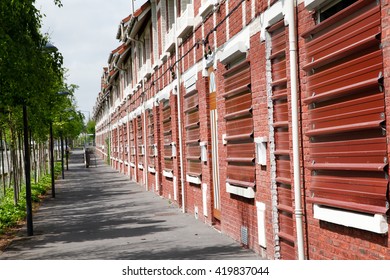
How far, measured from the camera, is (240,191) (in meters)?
10.4

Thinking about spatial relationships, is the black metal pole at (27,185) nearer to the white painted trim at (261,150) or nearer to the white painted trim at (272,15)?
the white painted trim at (261,150)

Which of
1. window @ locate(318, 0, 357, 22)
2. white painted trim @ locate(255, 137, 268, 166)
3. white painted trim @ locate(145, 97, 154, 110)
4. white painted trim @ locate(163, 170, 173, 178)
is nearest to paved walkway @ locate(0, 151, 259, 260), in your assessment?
white painted trim @ locate(163, 170, 173, 178)

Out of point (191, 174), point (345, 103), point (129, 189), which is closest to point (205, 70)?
point (191, 174)

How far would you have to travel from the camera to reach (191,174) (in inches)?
611

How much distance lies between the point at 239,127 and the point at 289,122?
110 inches

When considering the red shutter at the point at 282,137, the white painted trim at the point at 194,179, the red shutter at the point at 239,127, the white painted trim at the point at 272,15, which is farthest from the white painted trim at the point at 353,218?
the white painted trim at the point at 194,179

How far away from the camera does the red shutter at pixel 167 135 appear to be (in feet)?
62.8

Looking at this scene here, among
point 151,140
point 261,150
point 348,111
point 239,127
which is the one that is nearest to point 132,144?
point 151,140

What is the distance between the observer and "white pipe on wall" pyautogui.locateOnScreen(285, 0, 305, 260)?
7.30m

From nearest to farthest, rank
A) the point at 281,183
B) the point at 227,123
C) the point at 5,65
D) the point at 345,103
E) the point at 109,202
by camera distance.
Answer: the point at 345,103 < the point at 281,183 < the point at 5,65 < the point at 227,123 < the point at 109,202

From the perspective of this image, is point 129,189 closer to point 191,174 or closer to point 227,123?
point 191,174

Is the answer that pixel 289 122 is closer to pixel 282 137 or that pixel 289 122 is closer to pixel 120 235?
pixel 282 137

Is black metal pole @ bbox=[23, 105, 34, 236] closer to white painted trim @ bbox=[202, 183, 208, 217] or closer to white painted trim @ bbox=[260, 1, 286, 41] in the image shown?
white painted trim @ bbox=[202, 183, 208, 217]

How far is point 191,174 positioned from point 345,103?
9.44 meters
